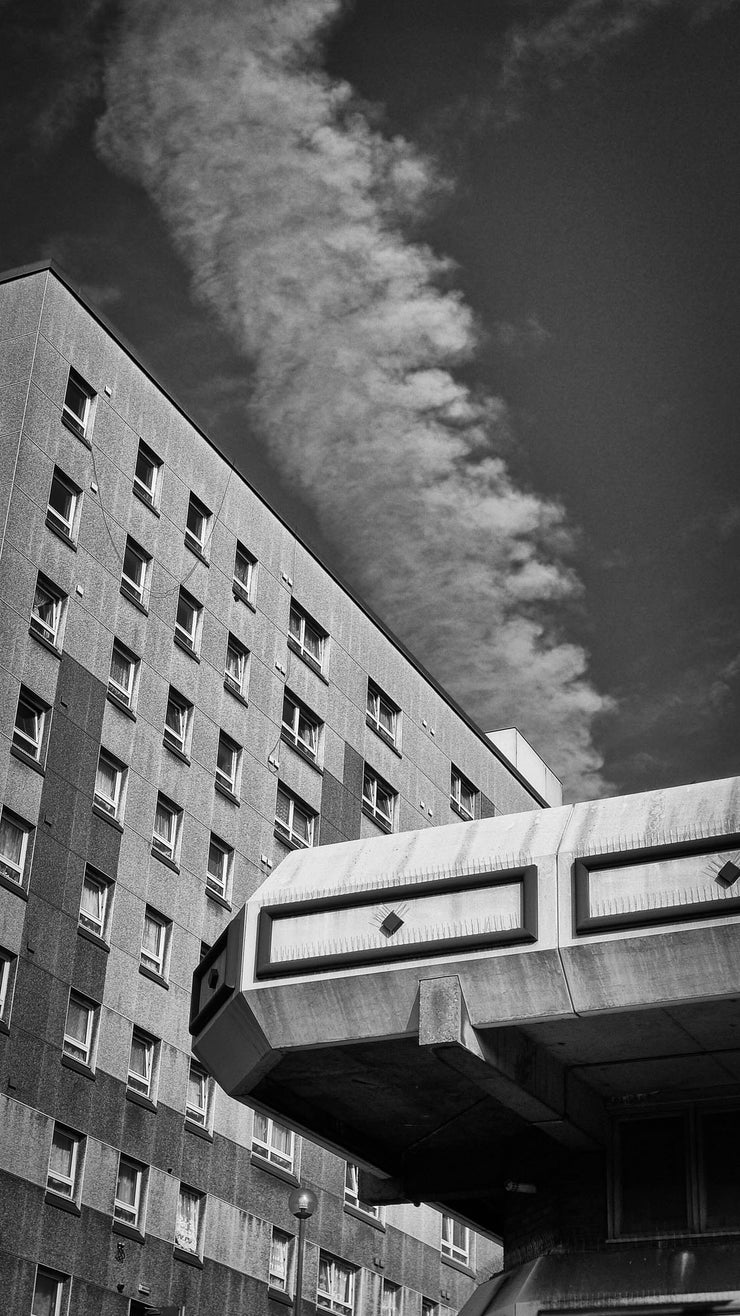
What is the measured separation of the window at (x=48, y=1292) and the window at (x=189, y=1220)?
5242mm

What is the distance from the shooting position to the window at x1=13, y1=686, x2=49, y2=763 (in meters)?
43.2

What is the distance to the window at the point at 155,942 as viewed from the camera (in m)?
46.4

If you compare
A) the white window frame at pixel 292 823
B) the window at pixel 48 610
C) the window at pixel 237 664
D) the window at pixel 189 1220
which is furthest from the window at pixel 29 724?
the window at pixel 189 1220

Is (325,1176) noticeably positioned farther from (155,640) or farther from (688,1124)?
(688,1124)

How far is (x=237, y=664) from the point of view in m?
54.5

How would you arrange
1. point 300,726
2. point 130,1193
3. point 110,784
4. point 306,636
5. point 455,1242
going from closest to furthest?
point 130,1193 < point 110,784 < point 300,726 < point 306,636 < point 455,1242

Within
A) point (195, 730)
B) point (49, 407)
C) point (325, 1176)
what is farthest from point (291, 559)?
point (325, 1176)

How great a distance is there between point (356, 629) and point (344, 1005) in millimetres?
46289

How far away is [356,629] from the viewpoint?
205 feet

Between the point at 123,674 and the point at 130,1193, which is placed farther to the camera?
the point at 123,674

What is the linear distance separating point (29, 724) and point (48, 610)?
3595mm

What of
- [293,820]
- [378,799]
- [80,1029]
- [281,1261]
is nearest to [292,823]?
[293,820]

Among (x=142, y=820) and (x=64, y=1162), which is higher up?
(x=142, y=820)

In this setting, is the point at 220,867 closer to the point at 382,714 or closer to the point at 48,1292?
the point at 382,714
